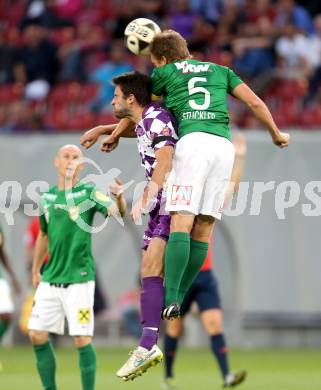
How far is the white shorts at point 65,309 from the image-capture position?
10.7m

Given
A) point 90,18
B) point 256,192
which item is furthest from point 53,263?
point 90,18

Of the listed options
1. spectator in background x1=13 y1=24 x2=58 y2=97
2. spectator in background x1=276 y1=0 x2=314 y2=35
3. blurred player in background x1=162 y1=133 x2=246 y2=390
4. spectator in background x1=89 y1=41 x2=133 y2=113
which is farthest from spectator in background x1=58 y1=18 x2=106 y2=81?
blurred player in background x1=162 y1=133 x2=246 y2=390

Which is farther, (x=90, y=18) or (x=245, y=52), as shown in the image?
(x=90, y=18)

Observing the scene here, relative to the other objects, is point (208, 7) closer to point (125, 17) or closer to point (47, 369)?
point (125, 17)

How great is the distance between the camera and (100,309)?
59.9 ft

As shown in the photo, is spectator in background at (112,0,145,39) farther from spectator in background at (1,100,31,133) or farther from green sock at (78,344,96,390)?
green sock at (78,344,96,390)

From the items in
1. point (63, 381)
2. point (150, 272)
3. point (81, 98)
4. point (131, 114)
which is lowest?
point (63, 381)

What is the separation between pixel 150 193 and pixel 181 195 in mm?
245

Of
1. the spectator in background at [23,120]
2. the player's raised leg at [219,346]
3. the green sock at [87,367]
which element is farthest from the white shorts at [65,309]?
the spectator in background at [23,120]

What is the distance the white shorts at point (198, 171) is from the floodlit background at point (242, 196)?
6255 mm

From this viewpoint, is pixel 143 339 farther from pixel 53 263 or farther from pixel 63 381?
pixel 63 381

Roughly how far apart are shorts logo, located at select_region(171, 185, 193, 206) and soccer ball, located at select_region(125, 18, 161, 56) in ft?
3.73

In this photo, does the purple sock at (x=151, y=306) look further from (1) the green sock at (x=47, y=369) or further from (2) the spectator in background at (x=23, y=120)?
(2) the spectator in background at (x=23, y=120)

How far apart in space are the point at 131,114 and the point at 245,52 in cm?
1008
